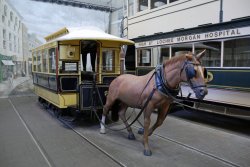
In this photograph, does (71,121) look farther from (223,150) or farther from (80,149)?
(223,150)

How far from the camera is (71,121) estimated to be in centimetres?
746

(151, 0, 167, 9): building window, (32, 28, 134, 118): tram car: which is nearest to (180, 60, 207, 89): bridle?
(32, 28, 134, 118): tram car

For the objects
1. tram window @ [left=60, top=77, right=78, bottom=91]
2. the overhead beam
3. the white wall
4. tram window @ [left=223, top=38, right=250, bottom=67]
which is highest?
the overhead beam

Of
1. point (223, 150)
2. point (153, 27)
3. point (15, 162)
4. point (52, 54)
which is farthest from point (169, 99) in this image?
point (153, 27)

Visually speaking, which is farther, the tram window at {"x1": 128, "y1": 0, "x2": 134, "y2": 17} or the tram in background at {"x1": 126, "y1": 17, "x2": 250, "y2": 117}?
the tram window at {"x1": 128, "y1": 0, "x2": 134, "y2": 17}

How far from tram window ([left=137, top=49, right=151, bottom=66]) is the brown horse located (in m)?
5.03

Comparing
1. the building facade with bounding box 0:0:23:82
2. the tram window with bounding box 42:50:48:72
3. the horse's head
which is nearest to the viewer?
the horse's head

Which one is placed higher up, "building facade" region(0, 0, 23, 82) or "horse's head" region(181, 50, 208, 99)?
→ "building facade" region(0, 0, 23, 82)

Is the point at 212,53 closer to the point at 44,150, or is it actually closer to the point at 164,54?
the point at 164,54

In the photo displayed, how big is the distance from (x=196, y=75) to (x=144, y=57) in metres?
6.73

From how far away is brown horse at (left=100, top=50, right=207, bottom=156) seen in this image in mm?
4242

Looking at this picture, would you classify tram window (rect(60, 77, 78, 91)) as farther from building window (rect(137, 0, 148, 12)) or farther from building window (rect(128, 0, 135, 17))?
building window (rect(128, 0, 135, 17))

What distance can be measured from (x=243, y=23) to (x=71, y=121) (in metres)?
5.51

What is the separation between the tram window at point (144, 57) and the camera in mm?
10734
